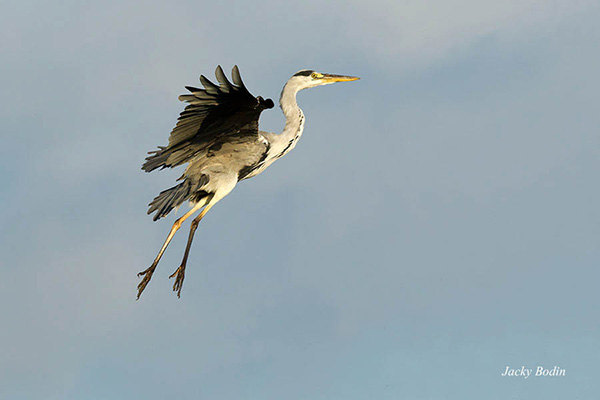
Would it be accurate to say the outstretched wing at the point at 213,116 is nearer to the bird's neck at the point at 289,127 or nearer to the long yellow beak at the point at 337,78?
the bird's neck at the point at 289,127

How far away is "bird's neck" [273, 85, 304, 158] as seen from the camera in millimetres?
14898

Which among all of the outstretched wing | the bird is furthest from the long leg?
the outstretched wing

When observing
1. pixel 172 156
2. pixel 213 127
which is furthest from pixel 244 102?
pixel 172 156

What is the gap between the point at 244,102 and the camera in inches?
525

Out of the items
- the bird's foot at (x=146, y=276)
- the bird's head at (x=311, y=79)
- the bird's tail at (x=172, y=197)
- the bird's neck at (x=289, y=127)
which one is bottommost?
the bird's foot at (x=146, y=276)

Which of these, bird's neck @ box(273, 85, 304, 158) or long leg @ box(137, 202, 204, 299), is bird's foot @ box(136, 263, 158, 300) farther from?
bird's neck @ box(273, 85, 304, 158)

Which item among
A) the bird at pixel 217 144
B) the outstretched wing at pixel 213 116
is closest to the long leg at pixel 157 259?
the bird at pixel 217 144

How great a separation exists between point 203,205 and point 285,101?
216 cm

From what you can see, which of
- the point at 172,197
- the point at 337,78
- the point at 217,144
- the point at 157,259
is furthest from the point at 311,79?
the point at 157,259

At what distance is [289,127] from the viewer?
15.0m

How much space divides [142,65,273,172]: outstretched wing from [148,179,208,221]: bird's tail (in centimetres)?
38

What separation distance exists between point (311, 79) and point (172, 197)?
3.29 m

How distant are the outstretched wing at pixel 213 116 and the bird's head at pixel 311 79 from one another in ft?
6.11

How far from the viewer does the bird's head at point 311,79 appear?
15641 millimetres
